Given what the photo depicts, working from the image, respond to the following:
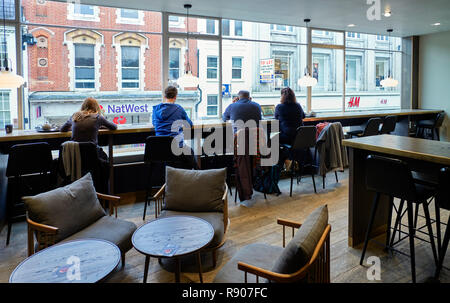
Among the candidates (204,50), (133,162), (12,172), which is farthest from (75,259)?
(204,50)

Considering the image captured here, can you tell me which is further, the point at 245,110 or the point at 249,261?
the point at 245,110

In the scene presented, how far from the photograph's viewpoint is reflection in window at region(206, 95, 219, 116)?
5786mm

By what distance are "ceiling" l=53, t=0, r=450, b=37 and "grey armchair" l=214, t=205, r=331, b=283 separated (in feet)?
12.6

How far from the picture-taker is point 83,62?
4.83 meters

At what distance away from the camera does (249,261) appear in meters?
2.04

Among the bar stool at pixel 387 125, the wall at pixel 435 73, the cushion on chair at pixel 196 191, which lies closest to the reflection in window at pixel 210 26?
the bar stool at pixel 387 125

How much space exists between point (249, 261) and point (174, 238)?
558 mm

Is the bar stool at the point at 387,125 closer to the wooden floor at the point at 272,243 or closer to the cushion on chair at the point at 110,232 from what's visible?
the wooden floor at the point at 272,243

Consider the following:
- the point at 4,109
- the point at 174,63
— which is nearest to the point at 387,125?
the point at 174,63

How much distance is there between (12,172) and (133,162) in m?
1.69

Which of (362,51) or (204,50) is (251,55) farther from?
(362,51)

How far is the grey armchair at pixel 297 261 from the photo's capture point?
5.26ft

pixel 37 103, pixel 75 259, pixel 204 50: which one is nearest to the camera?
pixel 75 259

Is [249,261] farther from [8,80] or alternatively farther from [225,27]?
[225,27]
